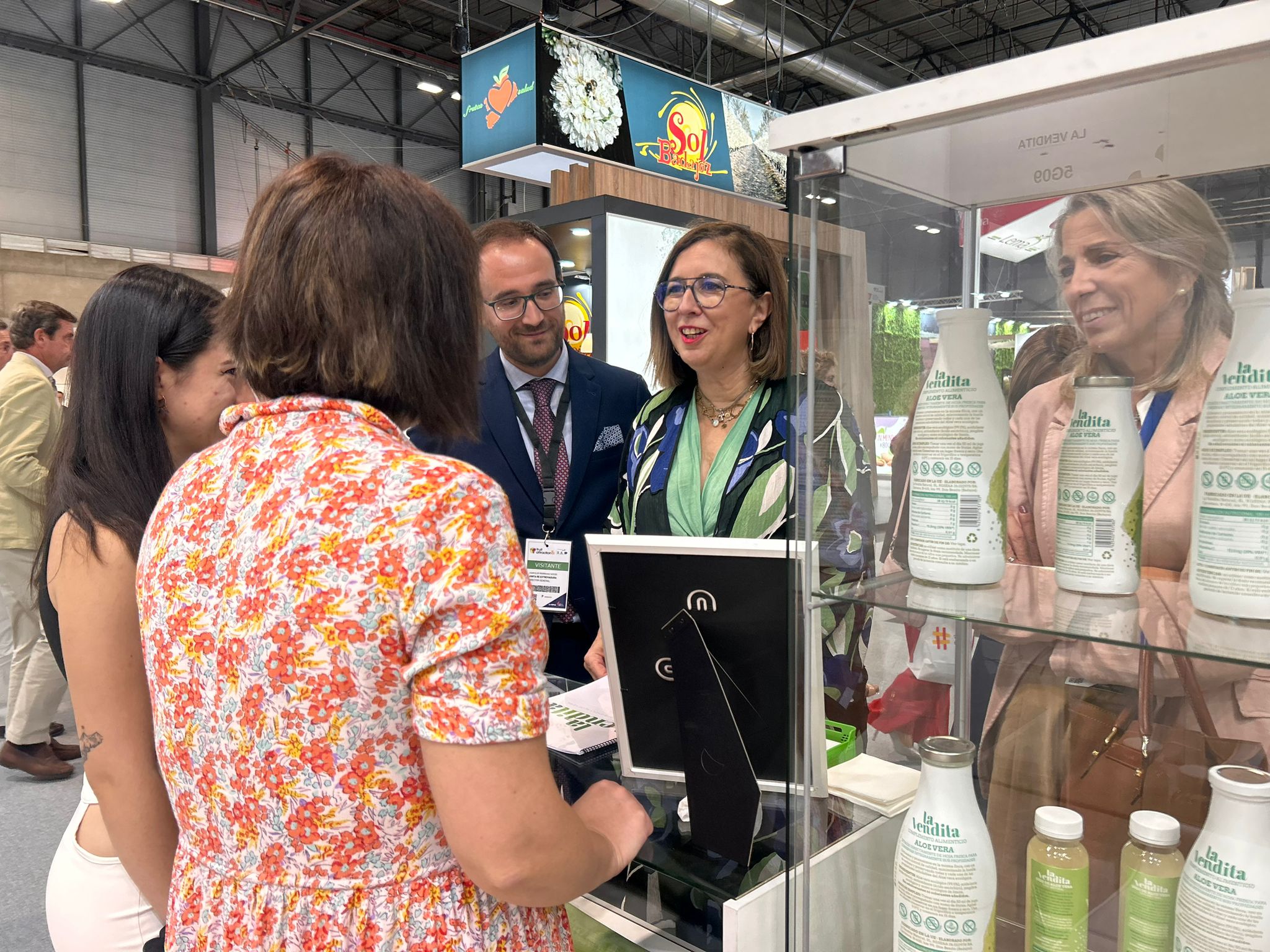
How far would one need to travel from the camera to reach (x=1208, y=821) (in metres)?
0.72

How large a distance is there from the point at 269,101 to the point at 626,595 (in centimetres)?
1390

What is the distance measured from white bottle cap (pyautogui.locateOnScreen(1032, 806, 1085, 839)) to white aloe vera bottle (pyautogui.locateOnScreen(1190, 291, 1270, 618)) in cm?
23

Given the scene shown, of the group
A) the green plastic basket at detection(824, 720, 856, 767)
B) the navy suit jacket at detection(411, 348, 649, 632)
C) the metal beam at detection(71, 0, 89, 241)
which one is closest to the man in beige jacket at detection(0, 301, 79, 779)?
the navy suit jacket at detection(411, 348, 649, 632)

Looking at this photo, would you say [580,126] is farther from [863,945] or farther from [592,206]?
[863,945]

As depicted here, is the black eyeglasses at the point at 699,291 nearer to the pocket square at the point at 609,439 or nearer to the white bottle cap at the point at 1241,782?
the pocket square at the point at 609,439

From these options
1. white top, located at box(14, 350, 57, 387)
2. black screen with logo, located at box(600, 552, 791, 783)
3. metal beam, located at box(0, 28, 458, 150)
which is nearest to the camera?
black screen with logo, located at box(600, 552, 791, 783)

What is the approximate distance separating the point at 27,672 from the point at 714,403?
3.46 meters

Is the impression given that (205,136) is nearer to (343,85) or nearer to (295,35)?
(295,35)

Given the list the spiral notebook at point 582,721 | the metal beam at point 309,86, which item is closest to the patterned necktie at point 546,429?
the spiral notebook at point 582,721

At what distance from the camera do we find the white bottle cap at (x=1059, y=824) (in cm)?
80

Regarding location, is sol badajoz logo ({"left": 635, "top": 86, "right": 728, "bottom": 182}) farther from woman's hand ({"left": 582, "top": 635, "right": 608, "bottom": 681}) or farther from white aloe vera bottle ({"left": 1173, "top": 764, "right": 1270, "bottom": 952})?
Answer: white aloe vera bottle ({"left": 1173, "top": 764, "right": 1270, "bottom": 952})

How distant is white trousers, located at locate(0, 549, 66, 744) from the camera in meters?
3.90

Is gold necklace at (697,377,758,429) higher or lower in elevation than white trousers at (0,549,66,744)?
higher

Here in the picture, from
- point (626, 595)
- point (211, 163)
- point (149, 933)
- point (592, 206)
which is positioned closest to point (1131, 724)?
point (626, 595)
